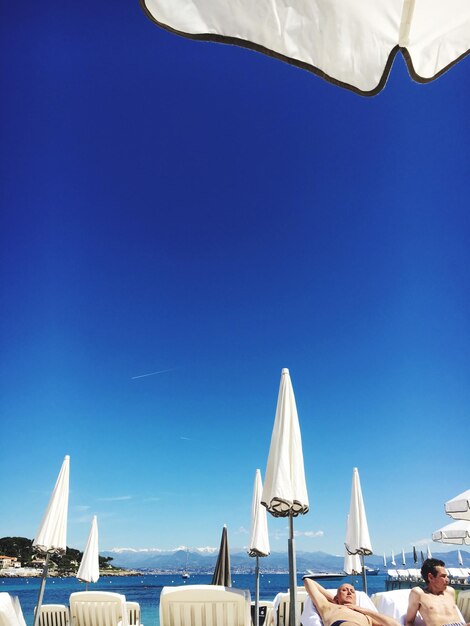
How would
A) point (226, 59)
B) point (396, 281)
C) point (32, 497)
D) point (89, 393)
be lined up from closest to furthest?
point (226, 59)
point (396, 281)
point (89, 393)
point (32, 497)

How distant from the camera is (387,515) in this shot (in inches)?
1865

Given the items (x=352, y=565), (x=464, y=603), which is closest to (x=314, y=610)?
(x=464, y=603)

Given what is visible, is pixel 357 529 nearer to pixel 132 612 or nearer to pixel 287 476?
pixel 132 612

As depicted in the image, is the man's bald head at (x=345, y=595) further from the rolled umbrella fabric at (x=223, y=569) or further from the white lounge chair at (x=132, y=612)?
the white lounge chair at (x=132, y=612)

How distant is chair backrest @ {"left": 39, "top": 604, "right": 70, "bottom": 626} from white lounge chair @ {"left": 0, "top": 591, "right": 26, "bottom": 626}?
3790mm

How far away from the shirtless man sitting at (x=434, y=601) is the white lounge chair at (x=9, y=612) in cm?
339

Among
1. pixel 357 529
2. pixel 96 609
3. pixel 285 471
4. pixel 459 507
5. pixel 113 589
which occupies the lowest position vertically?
pixel 113 589

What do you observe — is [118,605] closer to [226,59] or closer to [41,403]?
[226,59]

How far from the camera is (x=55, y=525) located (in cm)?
612

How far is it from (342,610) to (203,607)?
148 cm

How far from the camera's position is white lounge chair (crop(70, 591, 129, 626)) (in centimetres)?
458

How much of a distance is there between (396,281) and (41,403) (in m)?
23.3

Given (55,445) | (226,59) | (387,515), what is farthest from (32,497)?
(226,59)

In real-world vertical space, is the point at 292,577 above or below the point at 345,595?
above
